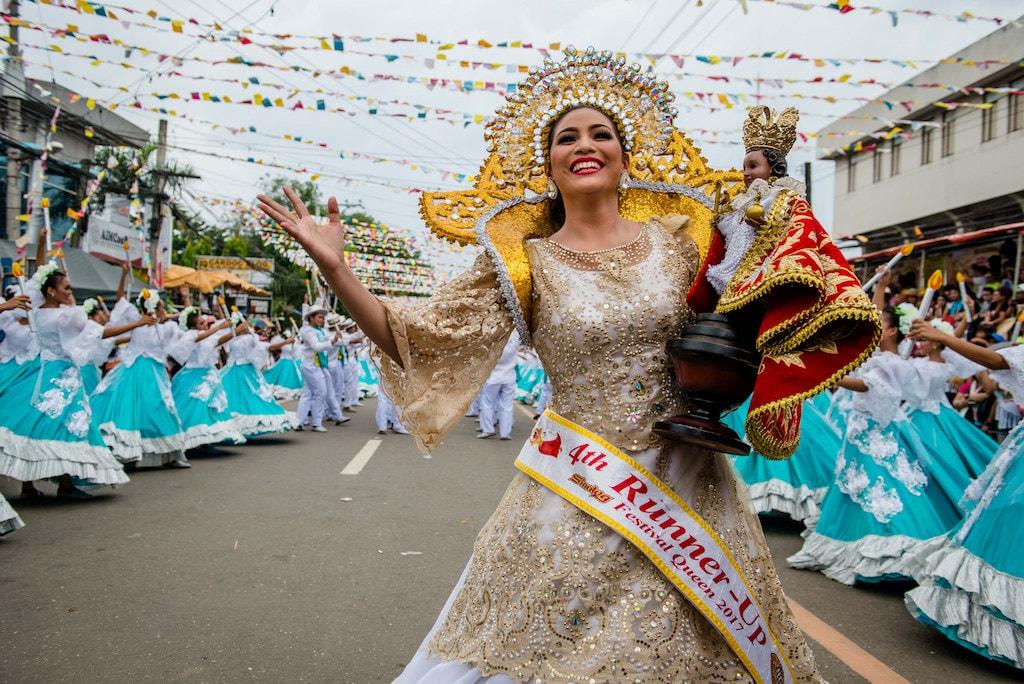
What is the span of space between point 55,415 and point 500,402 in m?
6.75

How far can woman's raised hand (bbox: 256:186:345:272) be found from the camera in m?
2.03

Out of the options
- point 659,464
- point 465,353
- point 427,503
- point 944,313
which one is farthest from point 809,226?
point 944,313

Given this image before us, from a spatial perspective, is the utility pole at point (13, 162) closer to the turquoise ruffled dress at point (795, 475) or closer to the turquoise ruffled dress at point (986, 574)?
the turquoise ruffled dress at point (795, 475)

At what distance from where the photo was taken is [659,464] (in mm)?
2076

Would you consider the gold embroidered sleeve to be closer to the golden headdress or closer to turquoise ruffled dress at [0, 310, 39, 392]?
the golden headdress

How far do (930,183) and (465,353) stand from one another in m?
22.4

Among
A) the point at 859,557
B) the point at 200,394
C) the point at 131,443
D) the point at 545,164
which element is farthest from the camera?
the point at 200,394

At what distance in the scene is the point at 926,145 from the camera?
2181cm

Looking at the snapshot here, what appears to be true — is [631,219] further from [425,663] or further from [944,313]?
[944,313]

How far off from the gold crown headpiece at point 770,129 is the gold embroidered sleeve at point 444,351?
806 mm

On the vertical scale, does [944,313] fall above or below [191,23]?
below

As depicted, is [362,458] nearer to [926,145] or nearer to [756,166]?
[756,166]

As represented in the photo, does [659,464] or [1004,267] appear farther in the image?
[1004,267]

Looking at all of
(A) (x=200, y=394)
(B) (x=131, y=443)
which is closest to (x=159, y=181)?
(A) (x=200, y=394)
